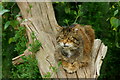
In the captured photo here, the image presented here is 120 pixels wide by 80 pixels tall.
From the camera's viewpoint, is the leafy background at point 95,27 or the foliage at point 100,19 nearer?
the leafy background at point 95,27

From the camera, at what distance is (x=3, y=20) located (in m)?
3.42

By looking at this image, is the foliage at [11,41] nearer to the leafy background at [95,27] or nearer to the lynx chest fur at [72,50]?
the leafy background at [95,27]

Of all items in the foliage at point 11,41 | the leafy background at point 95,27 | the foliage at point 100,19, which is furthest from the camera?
the foliage at point 100,19

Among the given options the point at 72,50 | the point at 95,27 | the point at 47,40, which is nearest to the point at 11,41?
the point at 47,40

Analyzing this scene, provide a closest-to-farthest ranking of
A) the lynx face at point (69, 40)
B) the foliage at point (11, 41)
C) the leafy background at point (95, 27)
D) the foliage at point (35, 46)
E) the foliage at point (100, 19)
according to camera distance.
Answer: the lynx face at point (69, 40) → the foliage at point (35, 46) → the foliage at point (11, 41) → the leafy background at point (95, 27) → the foliage at point (100, 19)

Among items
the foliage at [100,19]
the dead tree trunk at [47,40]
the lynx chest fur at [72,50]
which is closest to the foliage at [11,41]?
the dead tree trunk at [47,40]

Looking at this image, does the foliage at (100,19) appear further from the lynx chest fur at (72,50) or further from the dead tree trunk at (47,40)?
the lynx chest fur at (72,50)

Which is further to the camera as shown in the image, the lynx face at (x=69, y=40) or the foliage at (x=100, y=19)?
the foliage at (x=100, y=19)

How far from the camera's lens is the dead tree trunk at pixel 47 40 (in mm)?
2386

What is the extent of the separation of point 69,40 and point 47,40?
54 cm

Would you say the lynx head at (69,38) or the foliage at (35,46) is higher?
the lynx head at (69,38)

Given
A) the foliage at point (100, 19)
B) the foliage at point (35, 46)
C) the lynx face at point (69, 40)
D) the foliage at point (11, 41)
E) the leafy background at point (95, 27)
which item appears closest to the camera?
the lynx face at point (69, 40)

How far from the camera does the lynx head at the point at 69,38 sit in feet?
7.47

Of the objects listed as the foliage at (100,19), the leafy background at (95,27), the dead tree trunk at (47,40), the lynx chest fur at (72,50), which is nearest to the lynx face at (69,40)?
the lynx chest fur at (72,50)
